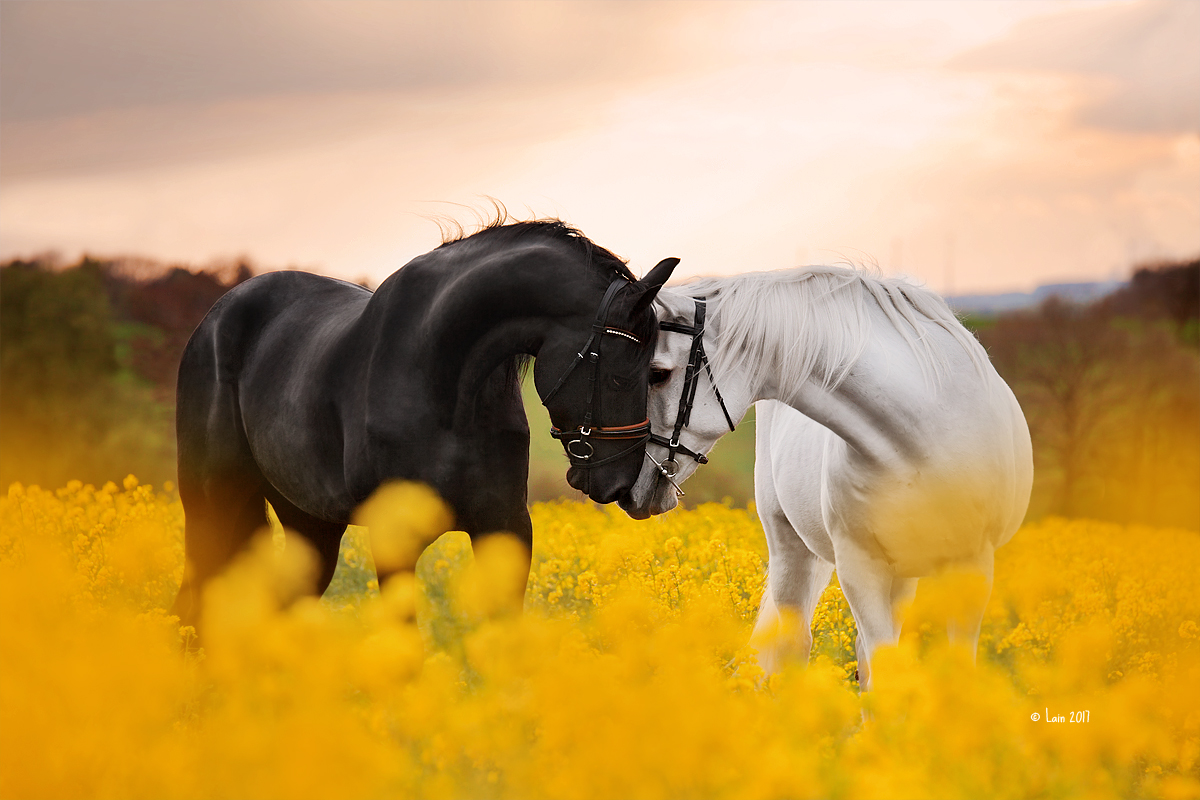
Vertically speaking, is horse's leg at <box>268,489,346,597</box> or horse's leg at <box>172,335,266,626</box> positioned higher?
horse's leg at <box>172,335,266,626</box>

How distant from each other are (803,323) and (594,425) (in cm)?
89

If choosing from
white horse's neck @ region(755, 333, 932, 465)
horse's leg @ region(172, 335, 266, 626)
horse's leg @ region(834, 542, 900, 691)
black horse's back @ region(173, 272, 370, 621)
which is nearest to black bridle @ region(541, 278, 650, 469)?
white horse's neck @ region(755, 333, 932, 465)

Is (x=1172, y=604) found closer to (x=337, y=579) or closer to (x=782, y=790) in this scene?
(x=782, y=790)

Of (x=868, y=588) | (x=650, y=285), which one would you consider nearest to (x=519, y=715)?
(x=650, y=285)

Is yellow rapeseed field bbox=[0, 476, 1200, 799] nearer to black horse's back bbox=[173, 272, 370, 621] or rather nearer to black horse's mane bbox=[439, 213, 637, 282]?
black horse's mane bbox=[439, 213, 637, 282]

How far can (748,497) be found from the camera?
9.33 m

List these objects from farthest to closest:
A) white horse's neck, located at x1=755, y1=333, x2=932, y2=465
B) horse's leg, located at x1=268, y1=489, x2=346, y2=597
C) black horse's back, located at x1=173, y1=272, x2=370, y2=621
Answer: horse's leg, located at x1=268, y1=489, x2=346, y2=597 < black horse's back, located at x1=173, y1=272, x2=370, y2=621 < white horse's neck, located at x1=755, y1=333, x2=932, y2=465

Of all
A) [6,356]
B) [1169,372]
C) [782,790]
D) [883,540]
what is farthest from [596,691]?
[6,356]

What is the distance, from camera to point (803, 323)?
10.9 feet

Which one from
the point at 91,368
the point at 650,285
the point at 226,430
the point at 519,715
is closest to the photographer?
the point at 519,715

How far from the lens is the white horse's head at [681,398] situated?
10.8 feet

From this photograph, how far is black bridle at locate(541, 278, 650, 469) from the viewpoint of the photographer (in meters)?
3.17

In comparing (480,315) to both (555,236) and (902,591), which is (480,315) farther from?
(902,591)

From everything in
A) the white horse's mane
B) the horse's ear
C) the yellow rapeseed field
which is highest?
the horse's ear
